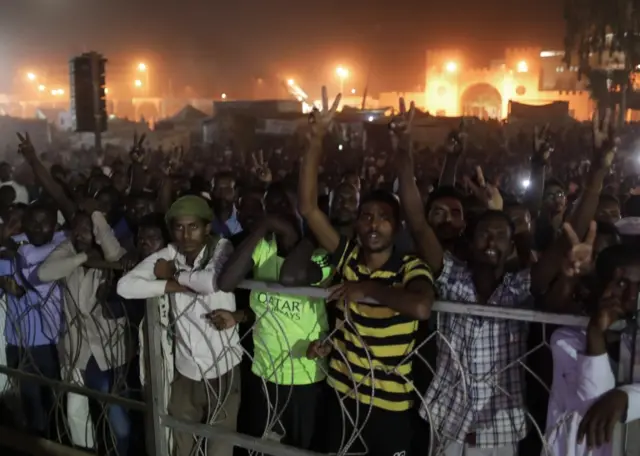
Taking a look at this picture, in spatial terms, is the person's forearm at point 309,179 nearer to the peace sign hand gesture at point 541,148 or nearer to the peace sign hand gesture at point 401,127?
the peace sign hand gesture at point 401,127

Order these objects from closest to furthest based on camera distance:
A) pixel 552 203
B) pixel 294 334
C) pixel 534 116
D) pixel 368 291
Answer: pixel 368 291 < pixel 294 334 < pixel 552 203 < pixel 534 116

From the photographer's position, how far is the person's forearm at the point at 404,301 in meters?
2.81

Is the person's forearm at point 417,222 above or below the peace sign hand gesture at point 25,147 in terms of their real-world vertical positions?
below

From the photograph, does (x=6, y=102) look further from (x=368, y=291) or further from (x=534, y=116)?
(x=368, y=291)

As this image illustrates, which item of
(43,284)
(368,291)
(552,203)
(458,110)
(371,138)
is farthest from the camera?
(458,110)

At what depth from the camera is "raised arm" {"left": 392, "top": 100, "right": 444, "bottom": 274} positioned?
3254 mm

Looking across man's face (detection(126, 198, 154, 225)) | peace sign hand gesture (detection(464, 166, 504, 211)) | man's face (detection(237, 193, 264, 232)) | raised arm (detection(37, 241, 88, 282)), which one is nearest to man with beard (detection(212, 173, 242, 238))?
man's face (detection(237, 193, 264, 232))

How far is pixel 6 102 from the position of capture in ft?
235

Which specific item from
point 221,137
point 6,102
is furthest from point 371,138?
point 6,102

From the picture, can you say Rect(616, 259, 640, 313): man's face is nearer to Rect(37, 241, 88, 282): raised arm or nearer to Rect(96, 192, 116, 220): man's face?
Rect(37, 241, 88, 282): raised arm

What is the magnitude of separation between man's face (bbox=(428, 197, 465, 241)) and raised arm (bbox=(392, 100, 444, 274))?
21.8 inches

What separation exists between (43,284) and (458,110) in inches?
2312

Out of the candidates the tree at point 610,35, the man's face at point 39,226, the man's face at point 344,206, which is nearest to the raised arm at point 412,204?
the man's face at point 344,206

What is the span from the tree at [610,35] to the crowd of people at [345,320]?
88.3ft
